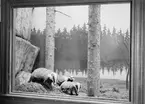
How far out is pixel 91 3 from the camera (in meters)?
2.11

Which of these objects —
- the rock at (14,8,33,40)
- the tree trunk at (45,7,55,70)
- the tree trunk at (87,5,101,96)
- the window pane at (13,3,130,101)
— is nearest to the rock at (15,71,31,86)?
the window pane at (13,3,130,101)

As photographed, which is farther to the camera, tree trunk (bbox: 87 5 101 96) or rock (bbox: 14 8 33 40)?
rock (bbox: 14 8 33 40)

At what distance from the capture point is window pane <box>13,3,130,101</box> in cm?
207

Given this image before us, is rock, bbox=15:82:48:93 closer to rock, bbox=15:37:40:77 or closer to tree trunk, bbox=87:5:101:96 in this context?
rock, bbox=15:37:40:77

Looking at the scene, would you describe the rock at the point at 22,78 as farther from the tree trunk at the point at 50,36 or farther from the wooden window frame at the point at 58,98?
the tree trunk at the point at 50,36

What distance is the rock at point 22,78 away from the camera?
2326 millimetres

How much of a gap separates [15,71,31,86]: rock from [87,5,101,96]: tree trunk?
69 cm

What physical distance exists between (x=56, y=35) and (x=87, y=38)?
0.34 meters

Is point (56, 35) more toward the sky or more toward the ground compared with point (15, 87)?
more toward the sky

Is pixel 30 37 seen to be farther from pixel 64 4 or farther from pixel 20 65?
pixel 64 4

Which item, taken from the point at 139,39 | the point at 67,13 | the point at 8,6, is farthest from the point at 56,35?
the point at 139,39

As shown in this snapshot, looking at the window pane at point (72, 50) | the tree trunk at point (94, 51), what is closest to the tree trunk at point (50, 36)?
the window pane at point (72, 50)

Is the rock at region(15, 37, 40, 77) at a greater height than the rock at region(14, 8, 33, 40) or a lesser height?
lesser

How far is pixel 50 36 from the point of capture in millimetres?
2270
